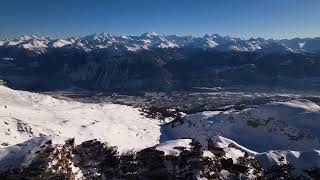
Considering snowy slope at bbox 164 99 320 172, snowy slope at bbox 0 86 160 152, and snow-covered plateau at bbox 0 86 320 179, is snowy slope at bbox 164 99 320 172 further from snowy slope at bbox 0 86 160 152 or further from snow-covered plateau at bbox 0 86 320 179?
snowy slope at bbox 0 86 160 152

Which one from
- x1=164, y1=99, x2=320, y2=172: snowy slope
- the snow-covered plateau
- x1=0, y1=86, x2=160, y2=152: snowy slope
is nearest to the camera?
the snow-covered plateau

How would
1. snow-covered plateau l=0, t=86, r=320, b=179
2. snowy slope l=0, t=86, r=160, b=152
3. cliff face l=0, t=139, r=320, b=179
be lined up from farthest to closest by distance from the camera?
snowy slope l=0, t=86, r=160, b=152
snow-covered plateau l=0, t=86, r=320, b=179
cliff face l=0, t=139, r=320, b=179

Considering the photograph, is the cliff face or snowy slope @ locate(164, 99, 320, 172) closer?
the cliff face

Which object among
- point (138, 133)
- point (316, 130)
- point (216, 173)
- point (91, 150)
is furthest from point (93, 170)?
point (316, 130)

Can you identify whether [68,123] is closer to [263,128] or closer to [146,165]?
[146,165]

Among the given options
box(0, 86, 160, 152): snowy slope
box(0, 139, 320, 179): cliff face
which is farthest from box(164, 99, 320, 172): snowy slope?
box(0, 139, 320, 179): cliff face

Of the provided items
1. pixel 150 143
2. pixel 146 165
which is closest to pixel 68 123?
pixel 150 143
